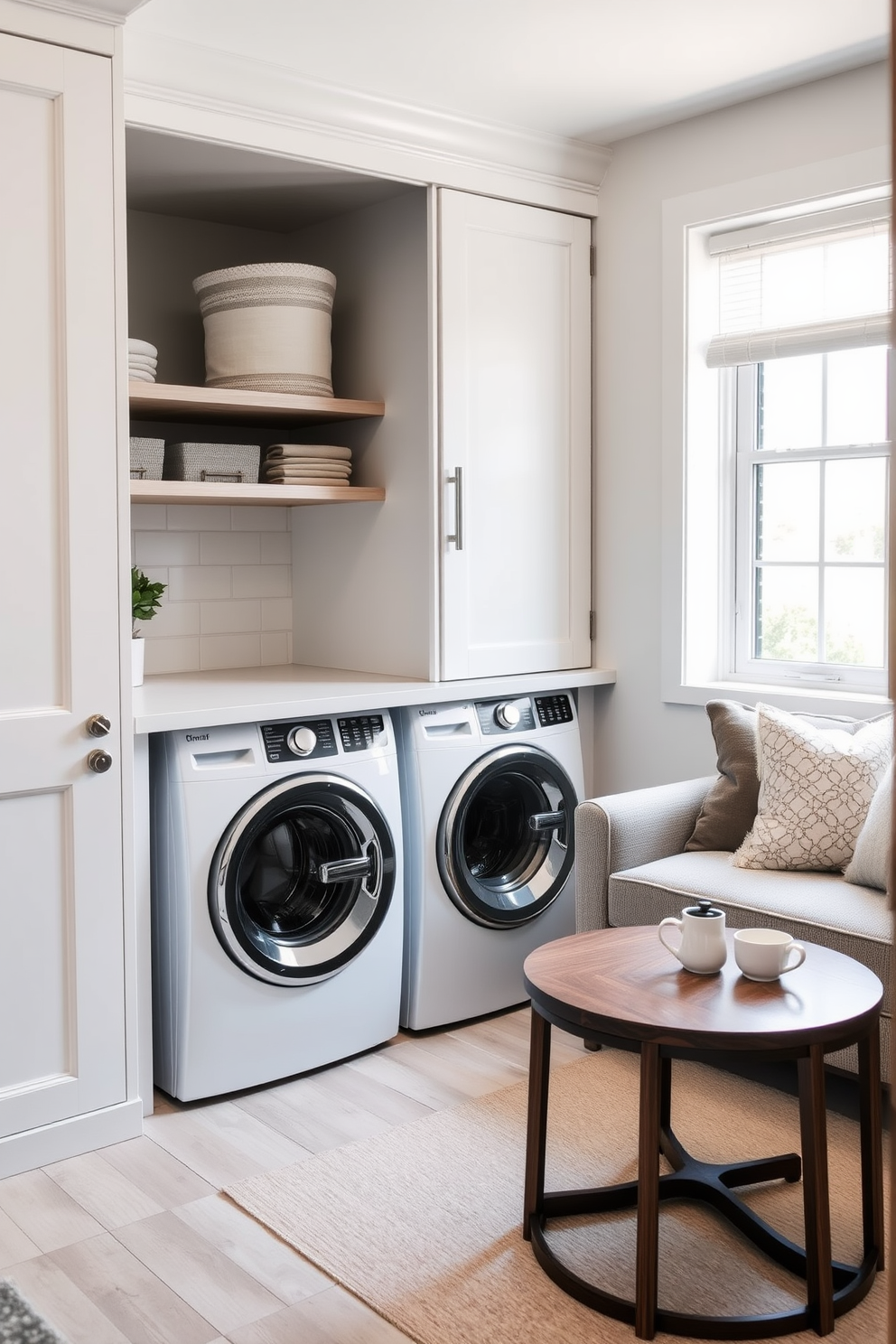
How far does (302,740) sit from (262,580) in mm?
1083

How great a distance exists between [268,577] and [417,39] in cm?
174

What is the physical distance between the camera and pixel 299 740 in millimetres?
3133

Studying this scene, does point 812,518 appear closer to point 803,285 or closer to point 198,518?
point 803,285

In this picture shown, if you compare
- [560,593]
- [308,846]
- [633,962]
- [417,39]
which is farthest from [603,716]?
[417,39]

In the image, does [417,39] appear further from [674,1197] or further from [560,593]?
[674,1197]

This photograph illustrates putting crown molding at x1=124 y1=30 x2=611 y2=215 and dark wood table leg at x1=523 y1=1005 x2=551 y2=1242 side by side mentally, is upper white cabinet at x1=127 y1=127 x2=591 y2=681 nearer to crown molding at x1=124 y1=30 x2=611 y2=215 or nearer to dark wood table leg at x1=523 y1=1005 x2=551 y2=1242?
crown molding at x1=124 y1=30 x2=611 y2=215

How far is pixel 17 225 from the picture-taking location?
8.32 feet

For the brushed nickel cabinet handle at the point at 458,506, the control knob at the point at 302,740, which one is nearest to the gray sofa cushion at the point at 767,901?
the control knob at the point at 302,740

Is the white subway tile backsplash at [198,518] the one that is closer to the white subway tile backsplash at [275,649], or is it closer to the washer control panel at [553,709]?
the white subway tile backsplash at [275,649]

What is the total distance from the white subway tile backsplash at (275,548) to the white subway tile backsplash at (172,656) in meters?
0.38

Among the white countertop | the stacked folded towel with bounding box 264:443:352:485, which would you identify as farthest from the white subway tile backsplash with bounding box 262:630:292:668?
the stacked folded towel with bounding box 264:443:352:485

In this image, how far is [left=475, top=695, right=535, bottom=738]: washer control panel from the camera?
11.7ft

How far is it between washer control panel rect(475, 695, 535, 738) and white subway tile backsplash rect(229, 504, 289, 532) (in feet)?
3.35

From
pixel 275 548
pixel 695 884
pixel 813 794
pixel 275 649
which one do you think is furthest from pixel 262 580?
pixel 813 794
